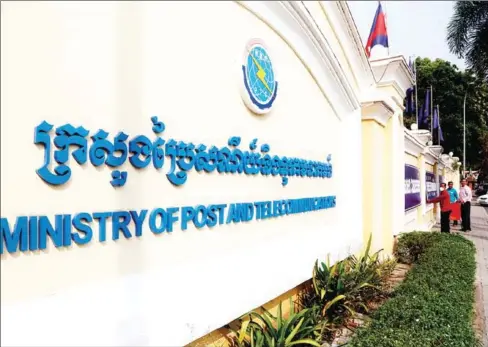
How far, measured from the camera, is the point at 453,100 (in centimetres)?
3111

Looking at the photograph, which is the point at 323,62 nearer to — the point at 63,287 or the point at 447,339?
the point at 447,339

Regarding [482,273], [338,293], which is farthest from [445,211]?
[338,293]

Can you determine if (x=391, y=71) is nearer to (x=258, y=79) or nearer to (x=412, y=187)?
(x=412, y=187)

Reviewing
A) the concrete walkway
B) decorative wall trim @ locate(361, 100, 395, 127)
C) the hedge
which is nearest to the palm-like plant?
the concrete walkway

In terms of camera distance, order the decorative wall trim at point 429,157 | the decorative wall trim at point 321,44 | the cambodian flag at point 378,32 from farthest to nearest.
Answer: the decorative wall trim at point 429,157, the cambodian flag at point 378,32, the decorative wall trim at point 321,44

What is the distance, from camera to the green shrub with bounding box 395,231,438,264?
7684 mm

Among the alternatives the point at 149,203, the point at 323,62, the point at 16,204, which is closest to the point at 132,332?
the point at 149,203

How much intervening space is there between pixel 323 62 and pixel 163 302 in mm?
3745

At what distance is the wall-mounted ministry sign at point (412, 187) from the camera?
1013 centimetres

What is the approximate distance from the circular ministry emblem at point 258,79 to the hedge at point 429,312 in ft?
7.18

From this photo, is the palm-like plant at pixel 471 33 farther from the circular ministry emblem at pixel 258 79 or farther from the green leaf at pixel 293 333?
the green leaf at pixel 293 333

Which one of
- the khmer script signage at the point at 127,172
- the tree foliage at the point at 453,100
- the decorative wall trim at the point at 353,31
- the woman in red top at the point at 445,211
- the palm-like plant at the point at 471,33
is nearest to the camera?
the khmer script signage at the point at 127,172

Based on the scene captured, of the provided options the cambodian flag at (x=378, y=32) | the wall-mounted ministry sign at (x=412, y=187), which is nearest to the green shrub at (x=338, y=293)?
the cambodian flag at (x=378, y=32)

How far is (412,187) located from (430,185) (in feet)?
16.9
